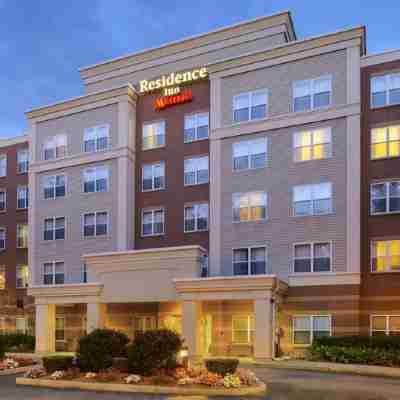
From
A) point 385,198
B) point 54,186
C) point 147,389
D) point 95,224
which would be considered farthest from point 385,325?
point 54,186

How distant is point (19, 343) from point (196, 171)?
1722 cm

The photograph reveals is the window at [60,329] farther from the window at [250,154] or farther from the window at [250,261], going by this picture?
the window at [250,154]

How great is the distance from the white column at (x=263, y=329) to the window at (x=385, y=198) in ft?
26.8

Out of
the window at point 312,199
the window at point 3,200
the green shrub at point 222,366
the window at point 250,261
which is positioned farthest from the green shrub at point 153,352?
the window at point 3,200

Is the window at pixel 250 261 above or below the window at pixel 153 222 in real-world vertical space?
below

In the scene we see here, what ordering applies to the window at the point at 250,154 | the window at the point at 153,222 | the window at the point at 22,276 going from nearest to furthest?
the window at the point at 250,154 < the window at the point at 153,222 < the window at the point at 22,276

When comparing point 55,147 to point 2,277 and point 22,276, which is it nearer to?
point 22,276

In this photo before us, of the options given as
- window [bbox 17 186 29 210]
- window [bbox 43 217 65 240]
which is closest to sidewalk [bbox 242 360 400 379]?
window [bbox 43 217 65 240]

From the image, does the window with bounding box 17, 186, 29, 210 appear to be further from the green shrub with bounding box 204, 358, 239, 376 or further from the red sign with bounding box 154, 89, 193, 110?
the green shrub with bounding box 204, 358, 239, 376

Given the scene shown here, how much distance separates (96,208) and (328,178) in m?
16.7

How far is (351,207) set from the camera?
101 ft

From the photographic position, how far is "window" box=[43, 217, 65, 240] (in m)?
40.4

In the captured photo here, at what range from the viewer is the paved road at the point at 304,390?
1848 centimetres

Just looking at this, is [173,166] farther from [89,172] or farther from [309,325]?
[309,325]
